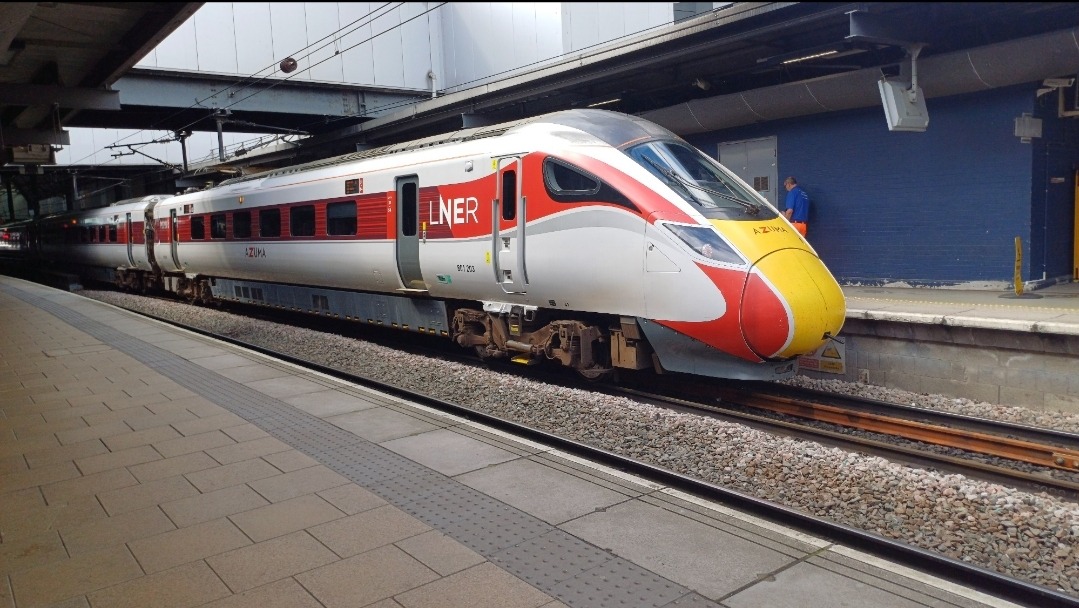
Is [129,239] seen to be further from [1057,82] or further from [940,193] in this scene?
[1057,82]

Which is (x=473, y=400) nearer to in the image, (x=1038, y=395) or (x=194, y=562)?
(x=194, y=562)

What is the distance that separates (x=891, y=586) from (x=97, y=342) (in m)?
12.9

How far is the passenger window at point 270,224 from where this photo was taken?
14.7 metres

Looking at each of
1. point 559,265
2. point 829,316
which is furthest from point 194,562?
point 829,316

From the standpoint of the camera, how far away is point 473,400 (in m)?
8.49

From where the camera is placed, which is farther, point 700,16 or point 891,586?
point 700,16

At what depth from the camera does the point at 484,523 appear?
4.63m

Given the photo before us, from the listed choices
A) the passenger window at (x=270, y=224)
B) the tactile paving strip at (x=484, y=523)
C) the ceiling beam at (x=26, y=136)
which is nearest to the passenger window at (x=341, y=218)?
the passenger window at (x=270, y=224)

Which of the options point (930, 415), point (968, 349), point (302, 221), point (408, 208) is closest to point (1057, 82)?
point (968, 349)

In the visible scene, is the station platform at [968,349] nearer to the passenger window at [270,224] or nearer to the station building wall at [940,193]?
the station building wall at [940,193]

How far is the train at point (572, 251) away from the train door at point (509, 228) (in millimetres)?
21

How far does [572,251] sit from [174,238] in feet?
51.7

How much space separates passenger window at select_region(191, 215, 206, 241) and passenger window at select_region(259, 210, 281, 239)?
397 cm

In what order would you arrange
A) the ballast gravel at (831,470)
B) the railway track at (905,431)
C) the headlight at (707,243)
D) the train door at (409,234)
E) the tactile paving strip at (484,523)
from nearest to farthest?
1. the tactile paving strip at (484,523)
2. the ballast gravel at (831,470)
3. the railway track at (905,431)
4. the headlight at (707,243)
5. the train door at (409,234)
